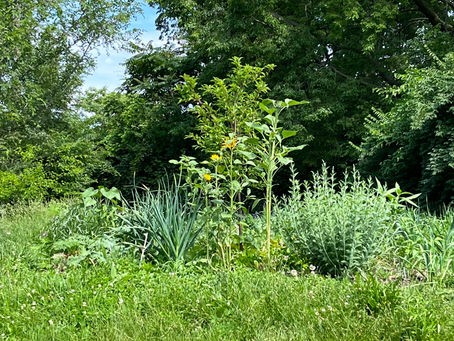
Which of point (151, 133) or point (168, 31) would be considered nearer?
point (151, 133)

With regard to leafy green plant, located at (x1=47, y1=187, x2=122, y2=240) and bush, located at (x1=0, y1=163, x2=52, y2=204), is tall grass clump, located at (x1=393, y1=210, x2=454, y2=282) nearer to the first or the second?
leafy green plant, located at (x1=47, y1=187, x2=122, y2=240)

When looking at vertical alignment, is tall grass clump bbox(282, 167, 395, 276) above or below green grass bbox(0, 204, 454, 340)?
above

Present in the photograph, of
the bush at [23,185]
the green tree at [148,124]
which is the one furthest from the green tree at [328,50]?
the bush at [23,185]

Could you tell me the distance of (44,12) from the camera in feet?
29.7

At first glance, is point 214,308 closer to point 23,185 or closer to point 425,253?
point 425,253

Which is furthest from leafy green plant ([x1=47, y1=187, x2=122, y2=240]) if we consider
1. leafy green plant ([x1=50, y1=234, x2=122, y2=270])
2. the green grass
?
the green grass

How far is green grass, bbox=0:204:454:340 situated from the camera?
194 centimetres

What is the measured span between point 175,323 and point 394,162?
587cm

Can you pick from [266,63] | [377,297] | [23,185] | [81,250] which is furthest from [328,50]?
[377,297]

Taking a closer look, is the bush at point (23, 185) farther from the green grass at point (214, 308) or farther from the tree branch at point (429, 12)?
the tree branch at point (429, 12)

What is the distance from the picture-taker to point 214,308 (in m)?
2.29

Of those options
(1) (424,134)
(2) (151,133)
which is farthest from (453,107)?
(2) (151,133)

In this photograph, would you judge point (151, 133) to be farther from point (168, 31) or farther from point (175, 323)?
point (175, 323)

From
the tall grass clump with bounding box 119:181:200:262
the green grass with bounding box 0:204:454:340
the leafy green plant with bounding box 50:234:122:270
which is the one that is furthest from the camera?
the tall grass clump with bounding box 119:181:200:262
